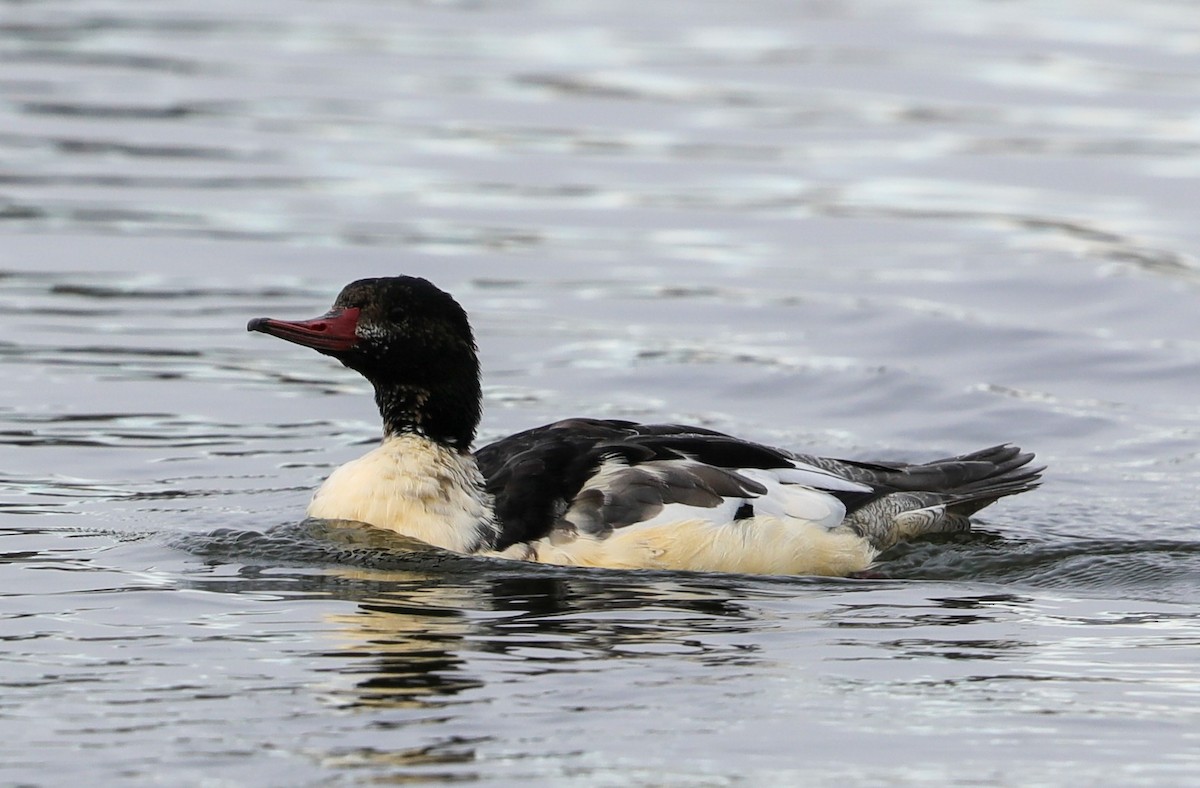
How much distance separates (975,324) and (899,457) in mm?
3420

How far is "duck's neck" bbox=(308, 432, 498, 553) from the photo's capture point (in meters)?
10.1

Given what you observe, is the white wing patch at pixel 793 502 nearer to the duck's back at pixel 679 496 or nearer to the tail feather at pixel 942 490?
the duck's back at pixel 679 496

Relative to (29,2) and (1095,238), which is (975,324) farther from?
(29,2)

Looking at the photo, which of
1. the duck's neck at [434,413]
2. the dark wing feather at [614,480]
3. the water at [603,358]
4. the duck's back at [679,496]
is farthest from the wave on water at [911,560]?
the duck's neck at [434,413]

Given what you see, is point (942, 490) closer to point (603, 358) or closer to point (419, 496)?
point (419, 496)

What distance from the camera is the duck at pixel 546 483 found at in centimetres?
1009

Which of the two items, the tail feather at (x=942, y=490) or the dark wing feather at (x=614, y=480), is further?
the tail feather at (x=942, y=490)

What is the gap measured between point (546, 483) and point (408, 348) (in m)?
0.95

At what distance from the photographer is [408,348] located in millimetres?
10352

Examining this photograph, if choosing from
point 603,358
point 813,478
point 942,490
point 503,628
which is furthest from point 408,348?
point 603,358

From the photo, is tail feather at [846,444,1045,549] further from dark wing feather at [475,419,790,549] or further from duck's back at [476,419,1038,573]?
dark wing feather at [475,419,790,549]

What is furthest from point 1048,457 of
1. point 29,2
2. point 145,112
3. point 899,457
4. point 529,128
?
point 29,2

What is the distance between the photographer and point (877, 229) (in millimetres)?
19391

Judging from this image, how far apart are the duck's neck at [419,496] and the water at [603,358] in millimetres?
149
